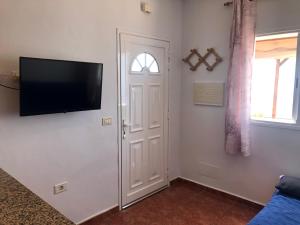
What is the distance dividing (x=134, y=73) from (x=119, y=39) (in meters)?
0.44

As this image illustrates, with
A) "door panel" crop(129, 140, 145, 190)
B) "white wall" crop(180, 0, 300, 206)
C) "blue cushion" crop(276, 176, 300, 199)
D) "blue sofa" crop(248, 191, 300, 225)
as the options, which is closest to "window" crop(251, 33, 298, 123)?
"white wall" crop(180, 0, 300, 206)

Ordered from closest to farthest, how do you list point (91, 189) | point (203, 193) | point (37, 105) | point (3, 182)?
point (3, 182)
point (37, 105)
point (91, 189)
point (203, 193)

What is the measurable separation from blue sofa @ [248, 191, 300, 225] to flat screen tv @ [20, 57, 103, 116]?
70.8 inches

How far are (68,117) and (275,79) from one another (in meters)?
2.40

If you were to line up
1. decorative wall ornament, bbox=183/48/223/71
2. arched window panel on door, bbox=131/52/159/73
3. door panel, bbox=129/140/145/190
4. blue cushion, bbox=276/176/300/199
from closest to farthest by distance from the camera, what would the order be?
blue cushion, bbox=276/176/300/199 → arched window panel on door, bbox=131/52/159/73 → door panel, bbox=129/140/145/190 → decorative wall ornament, bbox=183/48/223/71

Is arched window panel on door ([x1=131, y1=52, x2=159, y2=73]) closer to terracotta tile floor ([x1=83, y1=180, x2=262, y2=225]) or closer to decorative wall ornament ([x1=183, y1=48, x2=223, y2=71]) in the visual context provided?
decorative wall ornament ([x1=183, y1=48, x2=223, y2=71])

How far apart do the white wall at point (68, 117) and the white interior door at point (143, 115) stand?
0.50 ft

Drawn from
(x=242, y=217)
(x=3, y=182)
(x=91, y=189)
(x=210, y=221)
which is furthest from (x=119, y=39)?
(x=242, y=217)

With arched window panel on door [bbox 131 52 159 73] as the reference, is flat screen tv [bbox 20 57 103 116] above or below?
below

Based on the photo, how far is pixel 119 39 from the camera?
273 cm

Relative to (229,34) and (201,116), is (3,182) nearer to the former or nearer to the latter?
(201,116)

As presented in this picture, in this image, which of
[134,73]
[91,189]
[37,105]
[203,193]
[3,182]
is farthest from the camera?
[203,193]

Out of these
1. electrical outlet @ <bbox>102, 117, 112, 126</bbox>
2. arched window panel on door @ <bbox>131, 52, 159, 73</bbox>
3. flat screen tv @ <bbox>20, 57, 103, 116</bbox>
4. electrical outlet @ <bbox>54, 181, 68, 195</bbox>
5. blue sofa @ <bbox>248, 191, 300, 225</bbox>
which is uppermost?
arched window panel on door @ <bbox>131, 52, 159, 73</bbox>

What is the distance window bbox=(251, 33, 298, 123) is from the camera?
272cm
